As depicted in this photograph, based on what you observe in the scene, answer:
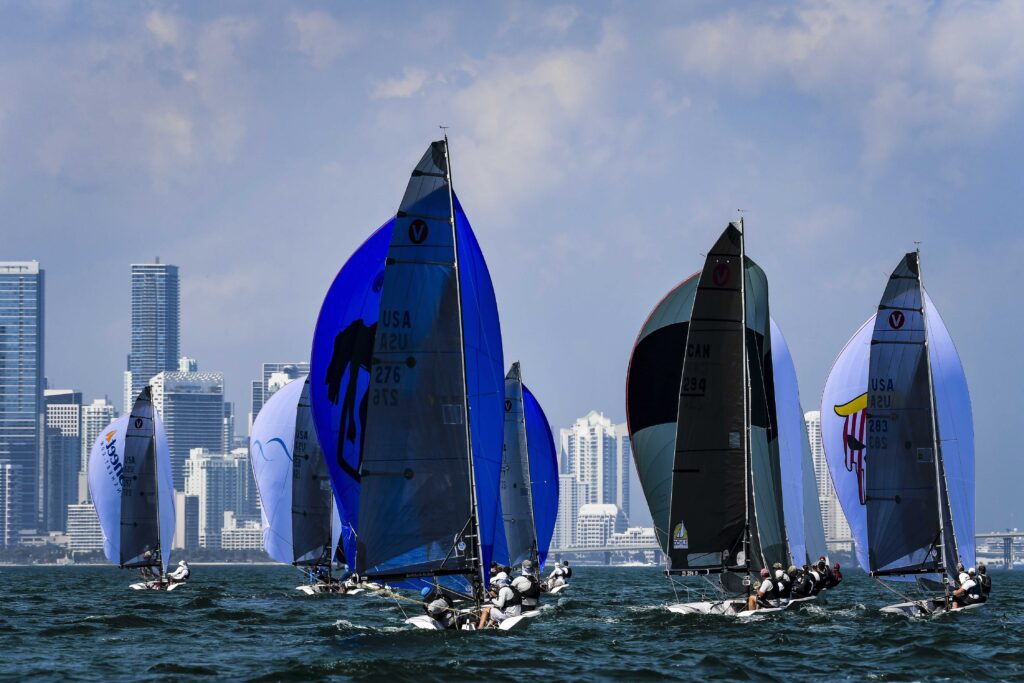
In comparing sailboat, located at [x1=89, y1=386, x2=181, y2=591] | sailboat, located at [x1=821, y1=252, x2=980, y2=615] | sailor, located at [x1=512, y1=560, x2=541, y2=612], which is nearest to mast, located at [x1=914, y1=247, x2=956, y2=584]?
sailboat, located at [x1=821, y1=252, x2=980, y2=615]

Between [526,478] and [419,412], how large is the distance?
1847 centimetres

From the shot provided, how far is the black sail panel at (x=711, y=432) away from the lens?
30.8m

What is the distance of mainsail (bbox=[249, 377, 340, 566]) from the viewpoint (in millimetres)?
45094

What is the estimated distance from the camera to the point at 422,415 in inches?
1033

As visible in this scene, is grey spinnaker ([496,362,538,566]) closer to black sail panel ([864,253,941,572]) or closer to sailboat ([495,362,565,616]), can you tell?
sailboat ([495,362,565,616])

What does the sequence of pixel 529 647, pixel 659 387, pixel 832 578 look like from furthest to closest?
1. pixel 832 578
2. pixel 659 387
3. pixel 529 647

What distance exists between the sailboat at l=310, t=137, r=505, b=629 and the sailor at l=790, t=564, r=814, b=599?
7824 millimetres

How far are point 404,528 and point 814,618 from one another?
385 inches

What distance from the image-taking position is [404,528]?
26.2 m

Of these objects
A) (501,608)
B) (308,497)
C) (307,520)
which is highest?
(308,497)

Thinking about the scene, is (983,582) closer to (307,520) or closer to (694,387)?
(694,387)

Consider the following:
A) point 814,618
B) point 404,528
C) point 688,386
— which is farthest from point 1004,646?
point 404,528

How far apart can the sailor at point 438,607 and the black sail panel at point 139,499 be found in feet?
92.7

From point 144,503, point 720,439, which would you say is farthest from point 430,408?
point 144,503
